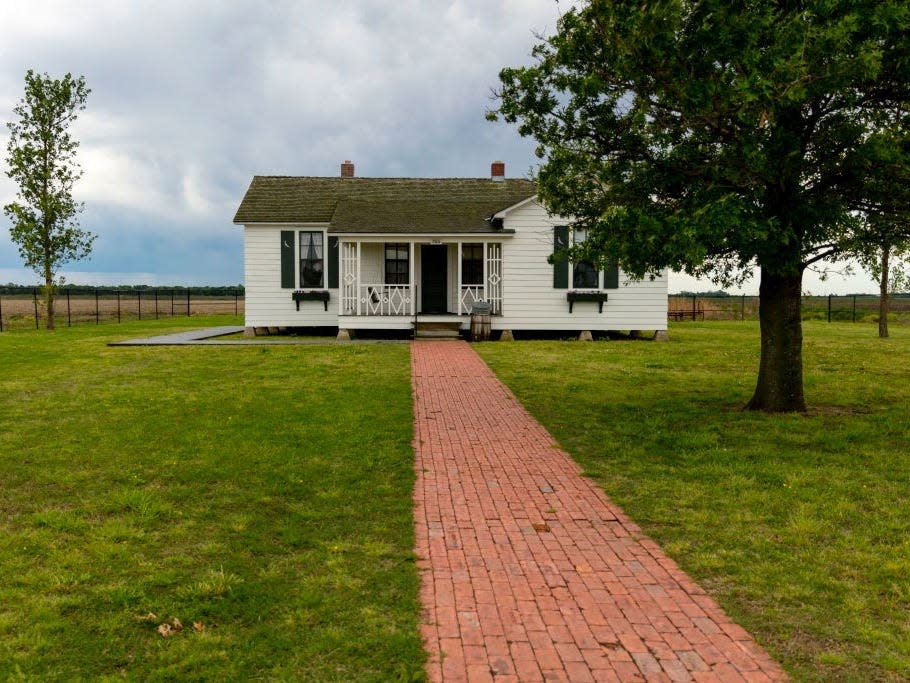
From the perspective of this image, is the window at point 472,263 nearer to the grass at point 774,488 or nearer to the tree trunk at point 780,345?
the grass at point 774,488

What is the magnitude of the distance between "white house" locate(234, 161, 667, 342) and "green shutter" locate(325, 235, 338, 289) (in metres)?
0.03

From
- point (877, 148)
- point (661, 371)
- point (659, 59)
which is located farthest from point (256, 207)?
point (877, 148)

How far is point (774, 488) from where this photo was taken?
6.56 m

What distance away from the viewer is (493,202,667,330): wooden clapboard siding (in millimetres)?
21219

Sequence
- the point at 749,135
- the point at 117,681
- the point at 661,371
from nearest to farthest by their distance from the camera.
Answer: the point at 117,681 → the point at 749,135 → the point at 661,371

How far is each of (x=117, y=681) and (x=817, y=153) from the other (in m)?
8.86

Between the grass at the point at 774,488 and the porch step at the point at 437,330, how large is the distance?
21.3 feet

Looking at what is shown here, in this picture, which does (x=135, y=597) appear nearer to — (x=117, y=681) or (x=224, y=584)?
(x=224, y=584)

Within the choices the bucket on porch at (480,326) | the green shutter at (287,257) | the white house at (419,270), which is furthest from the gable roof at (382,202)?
the bucket on porch at (480,326)

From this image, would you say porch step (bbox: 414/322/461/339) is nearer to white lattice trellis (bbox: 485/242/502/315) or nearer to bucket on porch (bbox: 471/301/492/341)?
bucket on porch (bbox: 471/301/492/341)

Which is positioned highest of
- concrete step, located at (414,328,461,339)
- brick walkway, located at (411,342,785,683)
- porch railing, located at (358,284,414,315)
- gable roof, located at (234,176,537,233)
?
gable roof, located at (234,176,537,233)

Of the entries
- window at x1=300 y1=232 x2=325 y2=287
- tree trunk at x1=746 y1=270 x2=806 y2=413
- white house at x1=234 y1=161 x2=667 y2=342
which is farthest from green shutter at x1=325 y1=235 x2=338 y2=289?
tree trunk at x1=746 y1=270 x2=806 y2=413

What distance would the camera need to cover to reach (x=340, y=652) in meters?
3.63

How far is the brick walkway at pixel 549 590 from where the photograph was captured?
3.53 meters
